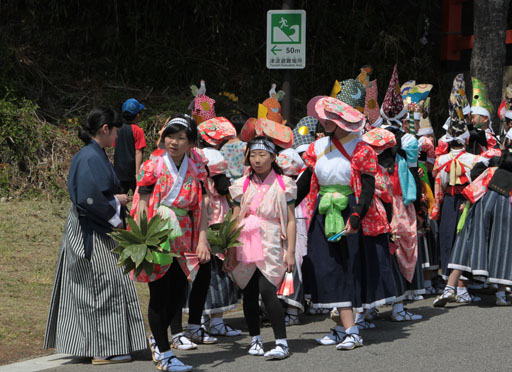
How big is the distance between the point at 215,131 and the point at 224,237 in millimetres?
1402

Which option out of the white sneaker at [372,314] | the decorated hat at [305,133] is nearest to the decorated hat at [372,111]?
the decorated hat at [305,133]

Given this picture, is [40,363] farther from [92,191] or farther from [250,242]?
[250,242]

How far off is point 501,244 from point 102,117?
14.4ft

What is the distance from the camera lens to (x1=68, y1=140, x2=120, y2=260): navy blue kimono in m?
6.07

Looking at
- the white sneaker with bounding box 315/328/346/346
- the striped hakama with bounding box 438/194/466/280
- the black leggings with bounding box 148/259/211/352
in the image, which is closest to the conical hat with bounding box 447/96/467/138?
the striped hakama with bounding box 438/194/466/280

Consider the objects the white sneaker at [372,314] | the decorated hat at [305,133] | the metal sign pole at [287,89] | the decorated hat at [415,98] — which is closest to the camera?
the white sneaker at [372,314]

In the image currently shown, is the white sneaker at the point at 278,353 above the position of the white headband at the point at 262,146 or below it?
below

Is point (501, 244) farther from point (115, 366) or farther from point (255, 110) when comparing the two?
point (255, 110)

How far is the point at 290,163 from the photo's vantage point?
7.45 metres

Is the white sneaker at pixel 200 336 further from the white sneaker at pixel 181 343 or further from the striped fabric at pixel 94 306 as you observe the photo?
the striped fabric at pixel 94 306

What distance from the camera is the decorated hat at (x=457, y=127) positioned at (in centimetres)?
909

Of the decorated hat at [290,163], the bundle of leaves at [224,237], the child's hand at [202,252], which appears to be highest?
the decorated hat at [290,163]

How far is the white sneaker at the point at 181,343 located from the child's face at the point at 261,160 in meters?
1.43

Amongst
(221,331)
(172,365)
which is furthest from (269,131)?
(172,365)
